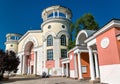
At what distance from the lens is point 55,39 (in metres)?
33.8

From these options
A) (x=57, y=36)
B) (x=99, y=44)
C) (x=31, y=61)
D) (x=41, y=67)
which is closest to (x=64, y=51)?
(x=57, y=36)

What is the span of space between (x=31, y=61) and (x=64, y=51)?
509 inches

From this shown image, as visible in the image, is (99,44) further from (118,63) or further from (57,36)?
Result: (57,36)

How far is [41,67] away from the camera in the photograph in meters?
35.5

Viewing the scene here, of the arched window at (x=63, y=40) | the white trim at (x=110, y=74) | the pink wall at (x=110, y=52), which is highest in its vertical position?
the arched window at (x=63, y=40)

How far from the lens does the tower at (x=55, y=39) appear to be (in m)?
32.9

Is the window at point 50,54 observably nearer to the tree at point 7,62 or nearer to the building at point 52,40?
the building at point 52,40

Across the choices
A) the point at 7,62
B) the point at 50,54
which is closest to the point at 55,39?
the point at 50,54

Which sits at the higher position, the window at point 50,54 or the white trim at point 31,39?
the white trim at point 31,39

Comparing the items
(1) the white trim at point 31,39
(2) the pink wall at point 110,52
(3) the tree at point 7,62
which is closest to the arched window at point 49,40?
(1) the white trim at point 31,39

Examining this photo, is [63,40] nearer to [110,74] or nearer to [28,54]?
[28,54]

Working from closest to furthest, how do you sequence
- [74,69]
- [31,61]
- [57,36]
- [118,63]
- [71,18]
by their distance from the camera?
[118,63] < [74,69] < [57,36] < [71,18] < [31,61]

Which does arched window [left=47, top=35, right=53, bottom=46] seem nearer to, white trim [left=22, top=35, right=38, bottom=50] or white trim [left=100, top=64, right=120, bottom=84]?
white trim [left=22, top=35, right=38, bottom=50]

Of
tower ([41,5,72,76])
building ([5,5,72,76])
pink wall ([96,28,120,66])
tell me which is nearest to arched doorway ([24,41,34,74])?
building ([5,5,72,76])
